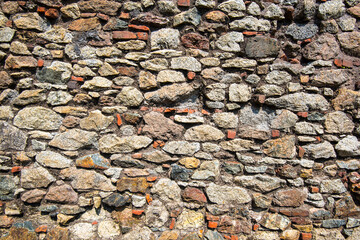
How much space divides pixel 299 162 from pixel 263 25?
1.37 meters

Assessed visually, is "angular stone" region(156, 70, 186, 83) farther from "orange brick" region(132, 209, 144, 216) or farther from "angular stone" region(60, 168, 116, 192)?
"orange brick" region(132, 209, 144, 216)

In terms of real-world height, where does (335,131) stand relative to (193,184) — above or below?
above

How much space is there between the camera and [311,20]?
2094mm

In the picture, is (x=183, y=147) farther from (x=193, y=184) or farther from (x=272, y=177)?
(x=272, y=177)

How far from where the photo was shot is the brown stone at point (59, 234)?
6.40 feet

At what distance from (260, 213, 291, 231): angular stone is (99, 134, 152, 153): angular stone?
4.46 ft

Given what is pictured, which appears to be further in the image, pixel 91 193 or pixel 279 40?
pixel 279 40

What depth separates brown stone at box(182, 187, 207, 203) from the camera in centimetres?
199

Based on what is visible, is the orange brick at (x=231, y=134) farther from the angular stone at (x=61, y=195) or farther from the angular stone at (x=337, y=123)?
the angular stone at (x=61, y=195)

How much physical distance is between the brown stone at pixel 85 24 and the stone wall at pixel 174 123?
0.01 m

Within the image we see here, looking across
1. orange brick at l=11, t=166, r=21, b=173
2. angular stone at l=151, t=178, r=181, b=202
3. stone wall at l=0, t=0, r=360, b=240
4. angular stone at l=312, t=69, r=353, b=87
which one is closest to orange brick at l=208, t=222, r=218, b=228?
stone wall at l=0, t=0, r=360, b=240

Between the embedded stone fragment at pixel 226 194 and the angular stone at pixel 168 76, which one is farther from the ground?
the angular stone at pixel 168 76

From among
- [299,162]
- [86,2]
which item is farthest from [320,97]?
[86,2]

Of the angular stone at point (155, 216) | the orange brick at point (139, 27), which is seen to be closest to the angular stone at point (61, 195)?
the angular stone at point (155, 216)
